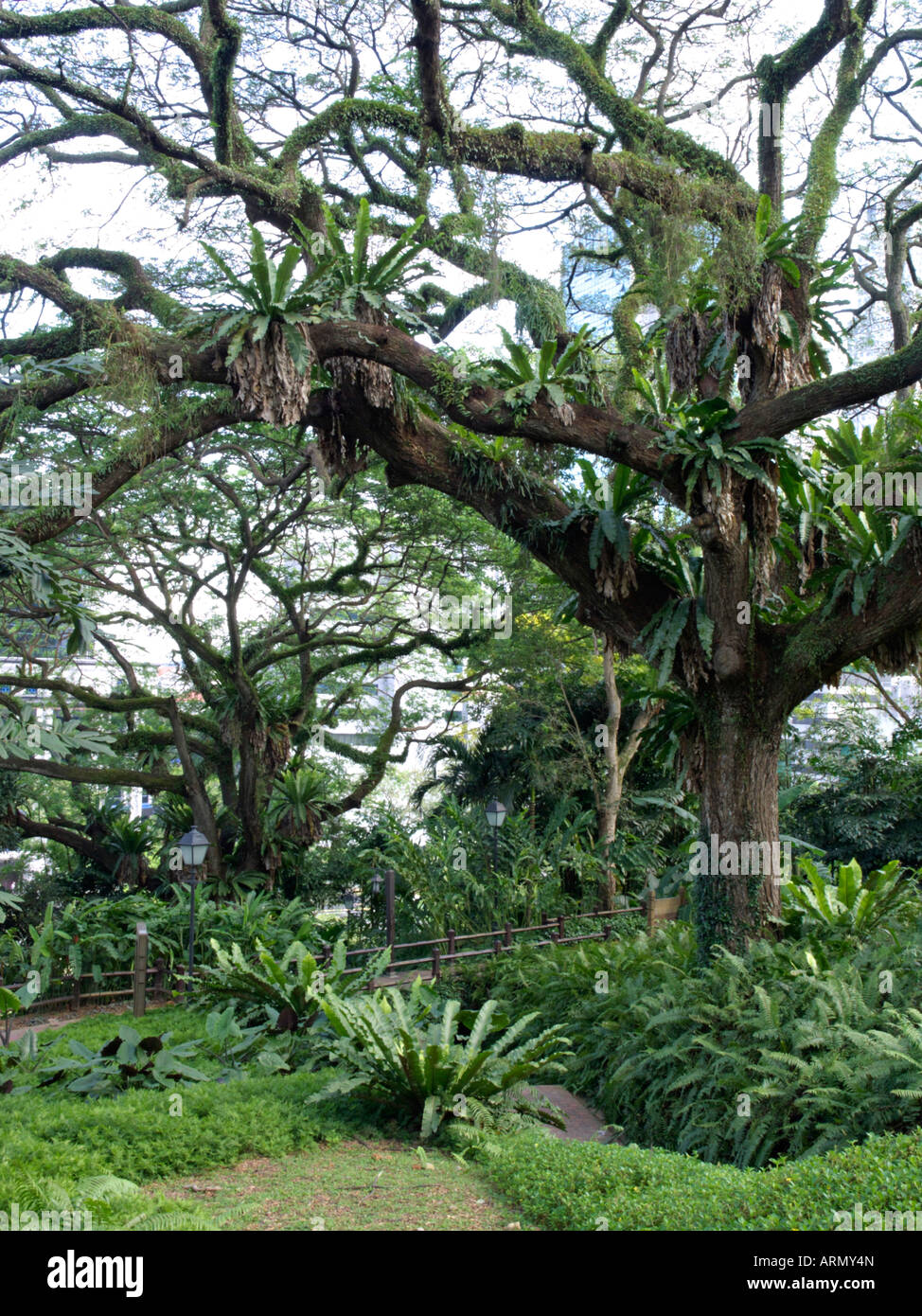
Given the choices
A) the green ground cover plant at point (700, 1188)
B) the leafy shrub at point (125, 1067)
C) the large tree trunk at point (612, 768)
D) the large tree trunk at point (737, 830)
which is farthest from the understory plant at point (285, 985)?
the large tree trunk at point (612, 768)

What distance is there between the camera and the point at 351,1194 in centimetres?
442

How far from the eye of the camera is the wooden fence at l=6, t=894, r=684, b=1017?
377 inches

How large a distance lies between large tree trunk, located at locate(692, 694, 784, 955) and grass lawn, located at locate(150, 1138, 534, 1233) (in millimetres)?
3624

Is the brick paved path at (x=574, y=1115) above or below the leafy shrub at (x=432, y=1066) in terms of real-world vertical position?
below

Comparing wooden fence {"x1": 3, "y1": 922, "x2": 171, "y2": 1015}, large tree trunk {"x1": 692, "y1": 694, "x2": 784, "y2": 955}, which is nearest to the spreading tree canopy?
large tree trunk {"x1": 692, "y1": 694, "x2": 784, "y2": 955}

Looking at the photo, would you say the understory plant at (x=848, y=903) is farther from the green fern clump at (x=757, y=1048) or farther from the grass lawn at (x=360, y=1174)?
the grass lawn at (x=360, y=1174)

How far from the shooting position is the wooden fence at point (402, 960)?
959 cm

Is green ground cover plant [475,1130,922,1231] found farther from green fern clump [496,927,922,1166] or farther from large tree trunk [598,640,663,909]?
large tree trunk [598,640,663,909]

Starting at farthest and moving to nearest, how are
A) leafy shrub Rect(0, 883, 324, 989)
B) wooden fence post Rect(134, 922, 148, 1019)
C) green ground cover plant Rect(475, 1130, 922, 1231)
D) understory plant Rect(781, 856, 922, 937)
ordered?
leafy shrub Rect(0, 883, 324, 989)
wooden fence post Rect(134, 922, 148, 1019)
understory plant Rect(781, 856, 922, 937)
green ground cover plant Rect(475, 1130, 922, 1231)

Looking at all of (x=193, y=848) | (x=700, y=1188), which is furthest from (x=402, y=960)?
(x=700, y=1188)

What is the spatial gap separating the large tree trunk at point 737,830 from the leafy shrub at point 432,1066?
7.73ft

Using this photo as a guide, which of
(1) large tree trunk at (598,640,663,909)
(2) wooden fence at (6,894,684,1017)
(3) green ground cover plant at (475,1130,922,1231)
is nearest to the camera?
(3) green ground cover plant at (475,1130,922,1231)

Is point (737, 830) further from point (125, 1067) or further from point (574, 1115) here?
point (125, 1067)

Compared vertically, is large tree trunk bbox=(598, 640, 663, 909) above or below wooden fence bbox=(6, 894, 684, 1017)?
above
